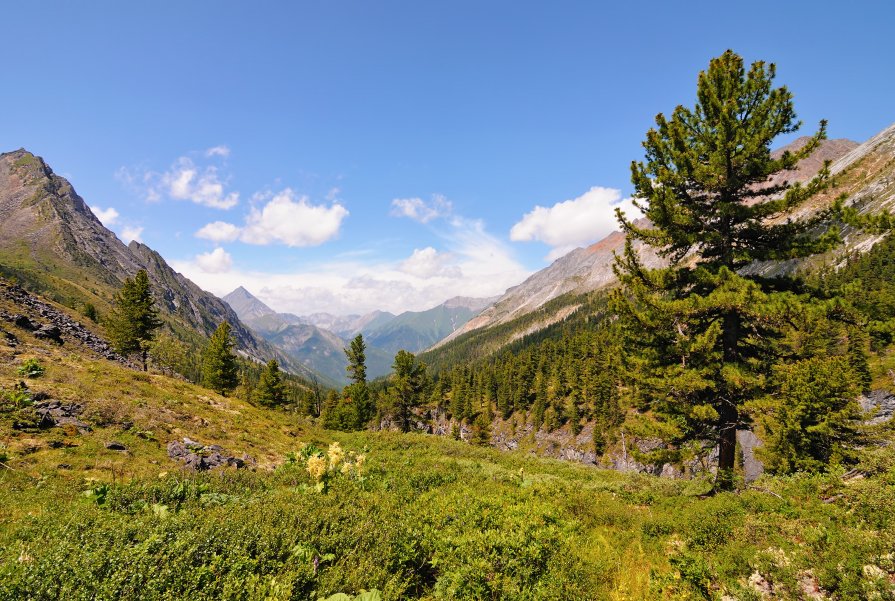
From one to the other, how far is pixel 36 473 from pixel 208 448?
5.27 meters

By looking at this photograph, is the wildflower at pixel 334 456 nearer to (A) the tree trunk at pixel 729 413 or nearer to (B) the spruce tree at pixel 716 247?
(B) the spruce tree at pixel 716 247

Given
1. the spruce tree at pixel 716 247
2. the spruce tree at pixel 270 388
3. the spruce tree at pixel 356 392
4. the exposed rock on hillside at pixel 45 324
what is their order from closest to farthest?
the spruce tree at pixel 716 247, the exposed rock on hillside at pixel 45 324, the spruce tree at pixel 356 392, the spruce tree at pixel 270 388

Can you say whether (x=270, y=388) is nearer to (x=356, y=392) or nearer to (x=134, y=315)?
(x=356, y=392)

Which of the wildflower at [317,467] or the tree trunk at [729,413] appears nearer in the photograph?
the wildflower at [317,467]

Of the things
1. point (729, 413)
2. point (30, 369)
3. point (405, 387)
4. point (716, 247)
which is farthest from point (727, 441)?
point (405, 387)

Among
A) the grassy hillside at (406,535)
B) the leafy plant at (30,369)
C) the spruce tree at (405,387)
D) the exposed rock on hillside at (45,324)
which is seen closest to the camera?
the grassy hillside at (406,535)

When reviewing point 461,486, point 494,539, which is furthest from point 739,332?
point 494,539

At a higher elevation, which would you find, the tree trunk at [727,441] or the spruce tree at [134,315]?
the spruce tree at [134,315]

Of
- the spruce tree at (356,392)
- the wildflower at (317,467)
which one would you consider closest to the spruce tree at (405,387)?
the spruce tree at (356,392)

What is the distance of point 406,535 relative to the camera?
6.68 metres

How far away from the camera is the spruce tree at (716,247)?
12.3 meters

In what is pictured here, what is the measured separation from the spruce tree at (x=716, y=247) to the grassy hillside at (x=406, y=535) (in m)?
3.09

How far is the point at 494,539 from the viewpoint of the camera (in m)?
6.55

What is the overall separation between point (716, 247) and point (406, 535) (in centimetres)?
1470
